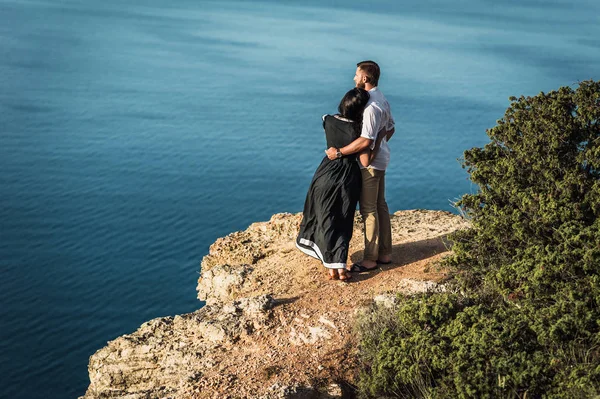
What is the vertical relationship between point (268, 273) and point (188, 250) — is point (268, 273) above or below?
above

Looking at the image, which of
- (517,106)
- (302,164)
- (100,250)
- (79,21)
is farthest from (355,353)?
→ (79,21)

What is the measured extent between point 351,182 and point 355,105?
0.97 m

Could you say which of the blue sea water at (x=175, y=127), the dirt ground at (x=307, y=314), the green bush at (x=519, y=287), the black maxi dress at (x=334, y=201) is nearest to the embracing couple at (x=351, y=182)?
the black maxi dress at (x=334, y=201)

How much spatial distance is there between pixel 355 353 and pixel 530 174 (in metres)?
3.11

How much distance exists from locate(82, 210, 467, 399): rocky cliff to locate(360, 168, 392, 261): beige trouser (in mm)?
317

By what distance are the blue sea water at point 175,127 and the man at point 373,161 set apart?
1534 millimetres

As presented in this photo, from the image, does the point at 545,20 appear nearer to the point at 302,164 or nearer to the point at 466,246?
the point at 302,164

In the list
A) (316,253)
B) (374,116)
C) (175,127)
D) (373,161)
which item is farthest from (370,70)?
(175,127)

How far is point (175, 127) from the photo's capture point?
3659 centimetres

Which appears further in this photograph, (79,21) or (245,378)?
(79,21)

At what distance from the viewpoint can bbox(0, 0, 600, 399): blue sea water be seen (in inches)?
846

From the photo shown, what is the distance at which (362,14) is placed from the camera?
69.2 meters

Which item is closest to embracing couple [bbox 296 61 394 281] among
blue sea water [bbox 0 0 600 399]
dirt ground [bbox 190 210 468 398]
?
dirt ground [bbox 190 210 468 398]

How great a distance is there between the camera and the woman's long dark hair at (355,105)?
28.1 ft
